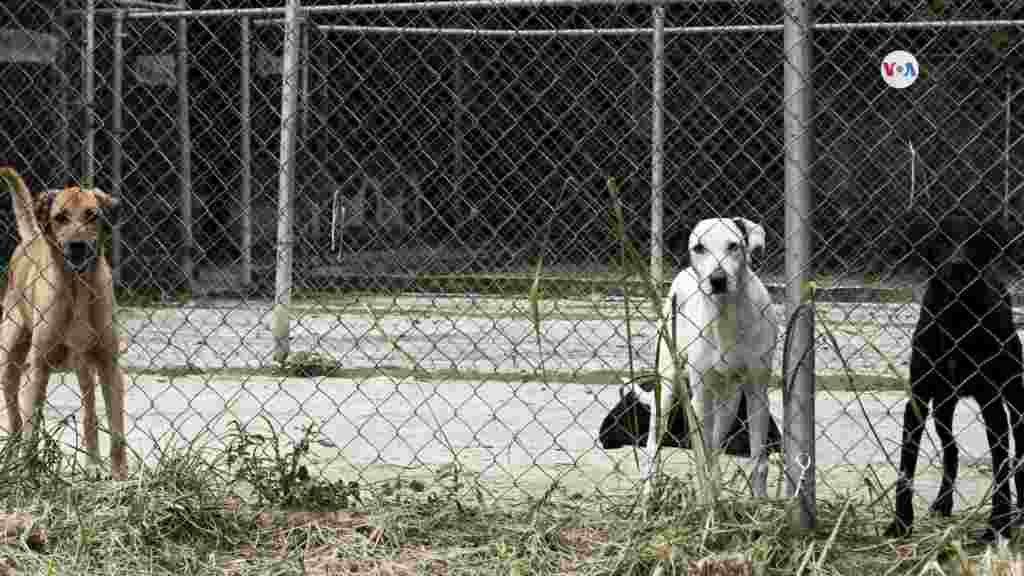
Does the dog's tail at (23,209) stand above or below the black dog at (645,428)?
above

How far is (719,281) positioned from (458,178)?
5.28 metres

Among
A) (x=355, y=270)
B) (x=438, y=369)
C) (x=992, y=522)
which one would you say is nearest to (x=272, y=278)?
(x=355, y=270)

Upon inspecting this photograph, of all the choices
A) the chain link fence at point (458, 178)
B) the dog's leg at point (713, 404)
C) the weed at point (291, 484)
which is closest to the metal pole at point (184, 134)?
the chain link fence at point (458, 178)

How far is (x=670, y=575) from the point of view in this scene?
263 centimetres

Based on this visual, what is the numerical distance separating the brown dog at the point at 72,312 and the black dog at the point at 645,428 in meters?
1.52

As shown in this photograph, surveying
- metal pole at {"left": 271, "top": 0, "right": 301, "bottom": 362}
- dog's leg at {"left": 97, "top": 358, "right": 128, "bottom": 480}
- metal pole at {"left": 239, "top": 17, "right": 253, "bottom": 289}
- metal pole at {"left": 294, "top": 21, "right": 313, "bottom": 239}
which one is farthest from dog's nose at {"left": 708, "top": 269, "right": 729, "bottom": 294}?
metal pole at {"left": 294, "top": 21, "right": 313, "bottom": 239}

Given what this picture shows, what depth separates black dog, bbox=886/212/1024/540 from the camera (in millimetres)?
3330

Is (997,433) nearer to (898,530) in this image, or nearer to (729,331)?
(898,530)

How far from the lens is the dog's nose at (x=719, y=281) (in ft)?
11.4

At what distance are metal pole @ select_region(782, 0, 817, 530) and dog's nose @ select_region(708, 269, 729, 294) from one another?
515 mm

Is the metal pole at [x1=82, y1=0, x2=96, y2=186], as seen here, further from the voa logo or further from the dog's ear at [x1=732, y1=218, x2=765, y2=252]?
the voa logo

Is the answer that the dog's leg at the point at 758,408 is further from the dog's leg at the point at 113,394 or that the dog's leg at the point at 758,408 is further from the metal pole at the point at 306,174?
the metal pole at the point at 306,174

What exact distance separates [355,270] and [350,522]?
311 inches

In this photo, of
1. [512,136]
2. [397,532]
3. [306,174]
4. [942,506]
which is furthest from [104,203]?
[512,136]
